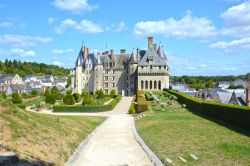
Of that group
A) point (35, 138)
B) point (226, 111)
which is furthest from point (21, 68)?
point (35, 138)

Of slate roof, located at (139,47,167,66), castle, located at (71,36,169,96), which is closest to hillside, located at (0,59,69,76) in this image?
castle, located at (71,36,169,96)

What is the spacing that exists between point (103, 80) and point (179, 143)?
204 feet

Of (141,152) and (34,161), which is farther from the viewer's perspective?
(141,152)

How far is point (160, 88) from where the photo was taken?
2800 inches

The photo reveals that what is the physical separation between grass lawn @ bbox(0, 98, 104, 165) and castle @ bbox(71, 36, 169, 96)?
5198cm

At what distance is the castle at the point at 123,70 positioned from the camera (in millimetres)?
69812

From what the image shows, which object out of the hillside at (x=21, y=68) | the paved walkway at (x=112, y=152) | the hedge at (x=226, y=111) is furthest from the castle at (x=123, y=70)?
the hillside at (x=21, y=68)

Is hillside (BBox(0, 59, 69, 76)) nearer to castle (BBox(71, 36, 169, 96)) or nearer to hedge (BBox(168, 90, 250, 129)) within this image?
castle (BBox(71, 36, 169, 96))

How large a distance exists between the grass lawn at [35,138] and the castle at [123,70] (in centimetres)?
5198

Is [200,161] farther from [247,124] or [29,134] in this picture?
[247,124]

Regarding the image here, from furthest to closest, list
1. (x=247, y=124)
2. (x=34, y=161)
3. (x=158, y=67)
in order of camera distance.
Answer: (x=158, y=67), (x=247, y=124), (x=34, y=161)

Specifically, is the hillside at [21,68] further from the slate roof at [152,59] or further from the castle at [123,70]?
the slate roof at [152,59]

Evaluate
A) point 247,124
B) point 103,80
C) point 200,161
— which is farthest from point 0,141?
point 103,80

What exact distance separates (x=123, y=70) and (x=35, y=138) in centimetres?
6175
